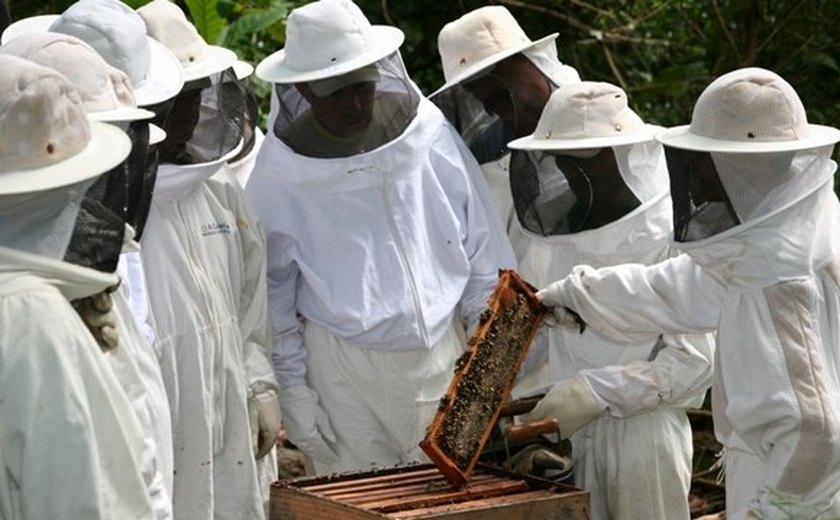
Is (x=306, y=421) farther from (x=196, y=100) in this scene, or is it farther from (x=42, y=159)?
(x=42, y=159)

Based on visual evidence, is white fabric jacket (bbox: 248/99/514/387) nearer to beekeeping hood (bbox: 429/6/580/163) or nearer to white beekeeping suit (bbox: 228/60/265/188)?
white beekeeping suit (bbox: 228/60/265/188)

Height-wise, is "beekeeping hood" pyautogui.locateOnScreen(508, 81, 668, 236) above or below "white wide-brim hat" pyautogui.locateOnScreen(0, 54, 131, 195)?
below

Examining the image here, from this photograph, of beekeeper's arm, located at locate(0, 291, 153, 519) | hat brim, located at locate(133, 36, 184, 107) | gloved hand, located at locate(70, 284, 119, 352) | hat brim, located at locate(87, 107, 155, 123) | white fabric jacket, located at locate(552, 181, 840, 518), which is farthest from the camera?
hat brim, located at locate(133, 36, 184, 107)

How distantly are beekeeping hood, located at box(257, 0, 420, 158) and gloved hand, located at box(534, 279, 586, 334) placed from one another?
3.22 feet

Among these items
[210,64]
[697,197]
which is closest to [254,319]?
[210,64]

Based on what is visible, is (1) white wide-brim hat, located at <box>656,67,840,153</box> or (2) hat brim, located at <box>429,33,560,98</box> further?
(2) hat brim, located at <box>429,33,560,98</box>

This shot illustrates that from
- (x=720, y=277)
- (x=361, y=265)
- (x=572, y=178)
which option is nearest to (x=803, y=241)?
(x=720, y=277)

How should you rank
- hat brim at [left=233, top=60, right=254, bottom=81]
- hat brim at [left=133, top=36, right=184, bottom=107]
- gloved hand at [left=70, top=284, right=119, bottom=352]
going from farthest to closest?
1. hat brim at [left=233, top=60, right=254, bottom=81]
2. hat brim at [left=133, top=36, right=184, bottom=107]
3. gloved hand at [left=70, top=284, right=119, bottom=352]

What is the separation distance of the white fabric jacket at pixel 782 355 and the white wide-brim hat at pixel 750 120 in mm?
174

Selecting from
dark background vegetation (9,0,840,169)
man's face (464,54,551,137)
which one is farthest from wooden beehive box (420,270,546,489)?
dark background vegetation (9,0,840,169)

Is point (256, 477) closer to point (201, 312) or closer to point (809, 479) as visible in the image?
point (201, 312)

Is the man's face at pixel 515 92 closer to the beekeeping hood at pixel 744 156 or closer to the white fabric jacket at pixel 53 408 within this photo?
the beekeeping hood at pixel 744 156

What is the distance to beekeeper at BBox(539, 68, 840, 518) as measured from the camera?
198 inches

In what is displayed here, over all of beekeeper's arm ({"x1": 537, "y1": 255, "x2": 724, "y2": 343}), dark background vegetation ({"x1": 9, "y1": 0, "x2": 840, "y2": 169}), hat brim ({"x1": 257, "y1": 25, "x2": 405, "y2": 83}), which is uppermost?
hat brim ({"x1": 257, "y1": 25, "x2": 405, "y2": 83})
